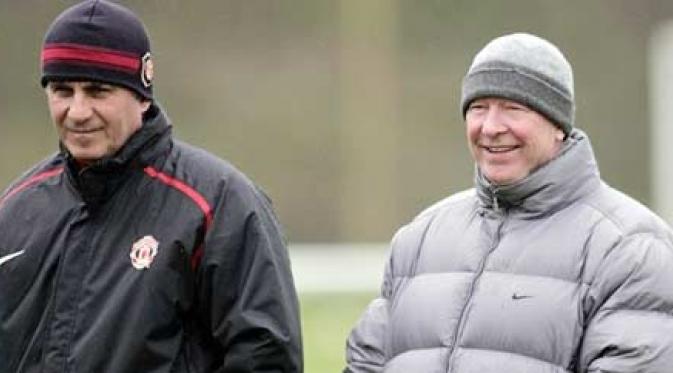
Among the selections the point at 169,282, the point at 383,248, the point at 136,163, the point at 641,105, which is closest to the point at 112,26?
the point at 136,163

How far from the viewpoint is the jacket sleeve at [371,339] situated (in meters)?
4.04

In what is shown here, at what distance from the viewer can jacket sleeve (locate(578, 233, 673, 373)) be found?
3.68 metres

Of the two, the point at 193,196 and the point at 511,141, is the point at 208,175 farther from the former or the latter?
the point at 511,141

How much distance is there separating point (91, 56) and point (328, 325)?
683cm

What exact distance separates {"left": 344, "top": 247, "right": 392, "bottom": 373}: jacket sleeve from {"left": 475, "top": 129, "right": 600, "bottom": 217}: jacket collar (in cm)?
34

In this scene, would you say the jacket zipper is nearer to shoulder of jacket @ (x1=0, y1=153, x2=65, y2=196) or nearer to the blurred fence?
shoulder of jacket @ (x1=0, y1=153, x2=65, y2=196)

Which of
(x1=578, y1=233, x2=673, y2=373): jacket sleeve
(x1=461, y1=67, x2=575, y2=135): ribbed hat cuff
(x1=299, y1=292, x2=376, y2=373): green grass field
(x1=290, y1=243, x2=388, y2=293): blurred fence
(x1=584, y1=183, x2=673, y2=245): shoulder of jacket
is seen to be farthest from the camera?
(x1=290, y1=243, x2=388, y2=293): blurred fence

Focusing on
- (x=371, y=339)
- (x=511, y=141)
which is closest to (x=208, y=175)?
(x=371, y=339)

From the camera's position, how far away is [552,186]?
389 centimetres

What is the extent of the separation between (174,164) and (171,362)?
411mm

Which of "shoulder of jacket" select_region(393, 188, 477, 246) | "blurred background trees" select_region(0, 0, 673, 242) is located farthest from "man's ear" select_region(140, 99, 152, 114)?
"blurred background trees" select_region(0, 0, 673, 242)

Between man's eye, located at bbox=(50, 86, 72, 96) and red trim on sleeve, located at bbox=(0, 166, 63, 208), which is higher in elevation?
man's eye, located at bbox=(50, 86, 72, 96)

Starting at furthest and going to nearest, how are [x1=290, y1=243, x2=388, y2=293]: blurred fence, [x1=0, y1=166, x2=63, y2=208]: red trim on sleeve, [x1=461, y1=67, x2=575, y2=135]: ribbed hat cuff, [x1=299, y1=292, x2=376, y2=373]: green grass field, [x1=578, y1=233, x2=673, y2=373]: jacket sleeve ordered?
[x1=290, y1=243, x2=388, y2=293]: blurred fence → [x1=299, y1=292, x2=376, y2=373]: green grass field → [x1=0, y1=166, x2=63, y2=208]: red trim on sleeve → [x1=461, y1=67, x2=575, y2=135]: ribbed hat cuff → [x1=578, y1=233, x2=673, y2=373]: jacket sleeve

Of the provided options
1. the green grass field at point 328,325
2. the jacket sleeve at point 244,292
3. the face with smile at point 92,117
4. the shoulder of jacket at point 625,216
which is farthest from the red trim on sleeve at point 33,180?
the green grass field at point 328,325
